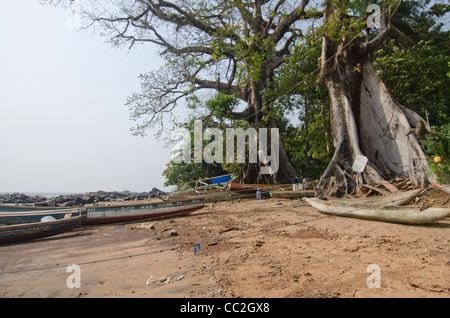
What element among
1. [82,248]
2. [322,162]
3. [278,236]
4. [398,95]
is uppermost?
[398,95]

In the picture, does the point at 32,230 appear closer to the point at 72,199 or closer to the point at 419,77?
the point at 419,77

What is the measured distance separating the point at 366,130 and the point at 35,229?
41.2 ft

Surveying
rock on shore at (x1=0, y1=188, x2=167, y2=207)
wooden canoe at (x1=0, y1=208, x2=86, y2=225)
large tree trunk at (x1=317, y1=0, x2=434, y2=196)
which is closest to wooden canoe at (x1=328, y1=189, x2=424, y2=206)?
large tree trunk at (x1=317, y1=0, x2=434, y2=196)

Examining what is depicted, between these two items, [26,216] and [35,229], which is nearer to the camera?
[35,229]

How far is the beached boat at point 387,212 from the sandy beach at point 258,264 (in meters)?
0.17

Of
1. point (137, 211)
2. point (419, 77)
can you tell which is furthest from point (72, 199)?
point (419, 77)

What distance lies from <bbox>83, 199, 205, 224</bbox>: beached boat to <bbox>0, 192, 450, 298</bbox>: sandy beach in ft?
9.36

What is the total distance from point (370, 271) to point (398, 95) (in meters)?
12.0

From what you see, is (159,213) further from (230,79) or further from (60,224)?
(230,79)

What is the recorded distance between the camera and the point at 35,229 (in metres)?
7.64

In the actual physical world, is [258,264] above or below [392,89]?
below

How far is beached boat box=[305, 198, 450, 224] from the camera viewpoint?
518 centimetres
